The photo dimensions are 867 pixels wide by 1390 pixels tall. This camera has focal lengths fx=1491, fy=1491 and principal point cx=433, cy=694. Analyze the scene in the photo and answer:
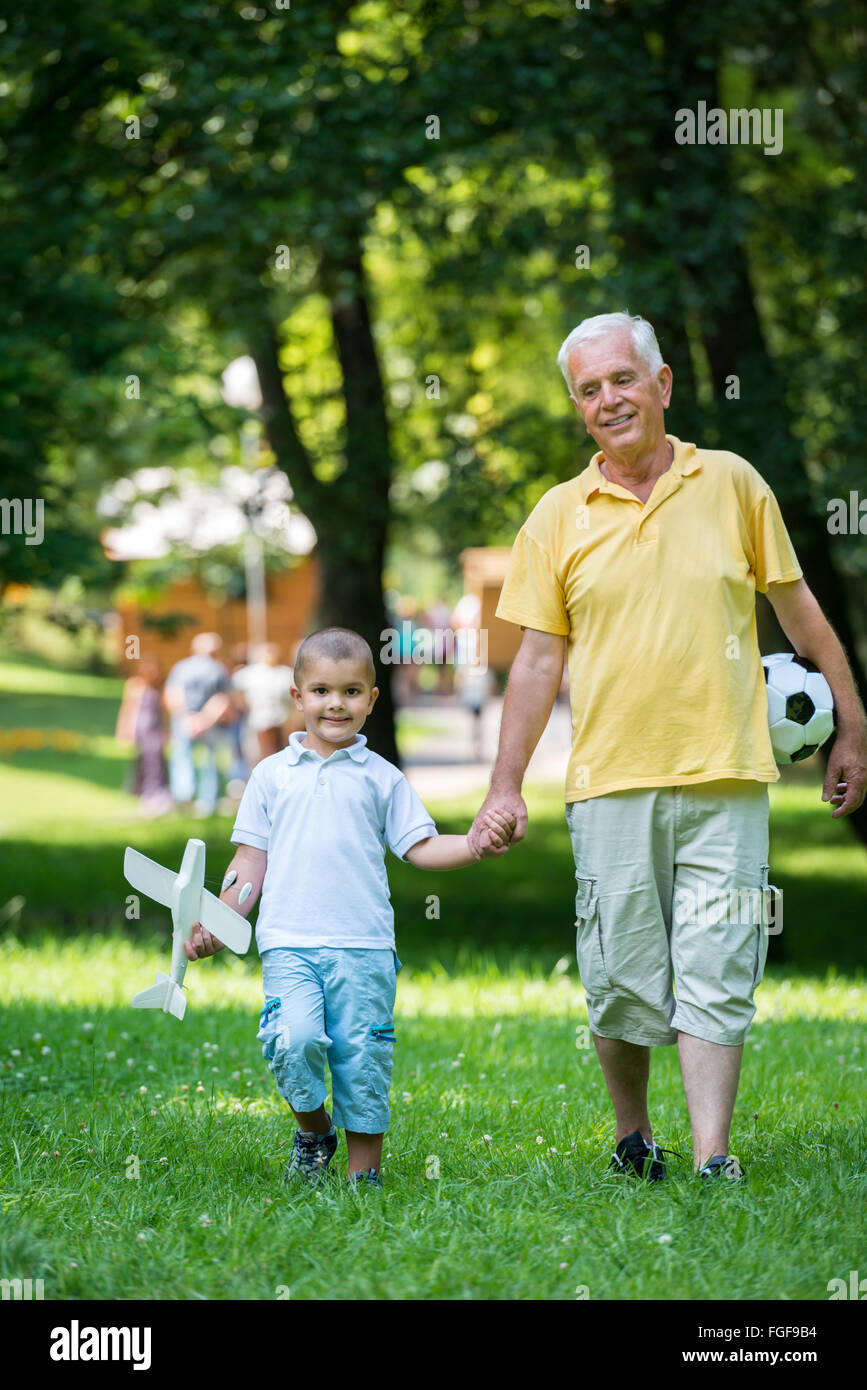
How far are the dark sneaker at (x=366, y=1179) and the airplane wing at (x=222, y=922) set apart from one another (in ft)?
2.11

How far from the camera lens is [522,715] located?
3.96 metres

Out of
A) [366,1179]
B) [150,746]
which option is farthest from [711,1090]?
[150,746]

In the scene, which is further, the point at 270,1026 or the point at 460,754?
the point at 460,754

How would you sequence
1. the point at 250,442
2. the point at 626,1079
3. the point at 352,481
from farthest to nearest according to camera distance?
the point at 250,442, the point at 352,481, the point at 626,1079

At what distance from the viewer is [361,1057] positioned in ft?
12.4

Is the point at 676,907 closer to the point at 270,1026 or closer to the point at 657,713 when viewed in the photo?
the point at 657,713

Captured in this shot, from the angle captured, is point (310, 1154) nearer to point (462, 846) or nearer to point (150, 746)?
point (462, 846)

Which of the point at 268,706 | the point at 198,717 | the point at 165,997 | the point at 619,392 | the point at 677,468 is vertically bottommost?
the point at 165,997

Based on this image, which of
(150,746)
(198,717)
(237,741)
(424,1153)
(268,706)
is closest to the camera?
(424,1153)

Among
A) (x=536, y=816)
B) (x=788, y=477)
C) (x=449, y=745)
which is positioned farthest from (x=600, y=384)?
(x=449, y=745)

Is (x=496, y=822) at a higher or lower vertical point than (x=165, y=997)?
higher

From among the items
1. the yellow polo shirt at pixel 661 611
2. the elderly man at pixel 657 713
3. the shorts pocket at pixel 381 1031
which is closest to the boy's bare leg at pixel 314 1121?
the shorts pocket at pixel 381 1031

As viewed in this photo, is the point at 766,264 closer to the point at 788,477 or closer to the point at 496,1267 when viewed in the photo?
the point at 788,477

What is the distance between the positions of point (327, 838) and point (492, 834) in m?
0.43
